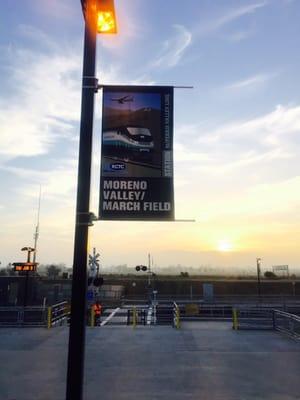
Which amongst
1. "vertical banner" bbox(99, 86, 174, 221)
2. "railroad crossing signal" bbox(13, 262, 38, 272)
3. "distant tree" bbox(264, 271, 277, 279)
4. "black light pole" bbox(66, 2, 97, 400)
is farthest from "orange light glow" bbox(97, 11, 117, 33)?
"distant tree" bbox(264, 271, 277, 279)

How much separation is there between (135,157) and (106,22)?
71.8 inches

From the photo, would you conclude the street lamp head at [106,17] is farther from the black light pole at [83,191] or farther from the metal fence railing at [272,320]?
the metal fence railing at [272,320]

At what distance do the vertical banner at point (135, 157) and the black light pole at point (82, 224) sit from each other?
0.31 meters

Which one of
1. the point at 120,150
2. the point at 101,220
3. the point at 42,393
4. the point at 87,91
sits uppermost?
the point at 87,91

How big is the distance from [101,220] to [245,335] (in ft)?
44.9

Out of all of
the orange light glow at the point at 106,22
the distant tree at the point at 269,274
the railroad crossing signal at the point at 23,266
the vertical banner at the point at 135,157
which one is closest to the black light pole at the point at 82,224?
the orange light glow at the point at 106,22

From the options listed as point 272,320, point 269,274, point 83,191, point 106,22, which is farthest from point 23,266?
point 269,274

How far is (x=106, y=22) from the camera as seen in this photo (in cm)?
513

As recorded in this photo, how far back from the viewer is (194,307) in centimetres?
3041

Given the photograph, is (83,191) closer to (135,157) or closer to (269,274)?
(135,157)

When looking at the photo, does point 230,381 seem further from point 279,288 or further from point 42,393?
point 279,288

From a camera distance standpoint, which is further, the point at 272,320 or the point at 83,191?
the point at 272,320

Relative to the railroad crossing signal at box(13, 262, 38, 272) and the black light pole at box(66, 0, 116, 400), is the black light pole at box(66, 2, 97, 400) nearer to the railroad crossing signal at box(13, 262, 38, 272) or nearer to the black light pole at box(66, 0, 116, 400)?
the black light pole at box(66, 0, 116, 400)

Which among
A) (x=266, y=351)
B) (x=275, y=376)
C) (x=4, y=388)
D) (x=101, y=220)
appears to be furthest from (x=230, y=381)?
(x=101, y=220)
